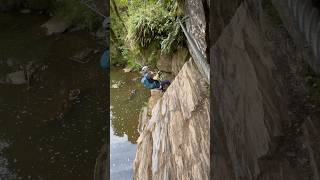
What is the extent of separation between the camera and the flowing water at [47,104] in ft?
3.07

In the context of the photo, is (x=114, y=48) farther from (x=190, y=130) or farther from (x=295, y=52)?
(x=295, y=52)

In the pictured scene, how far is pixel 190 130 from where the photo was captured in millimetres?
2943

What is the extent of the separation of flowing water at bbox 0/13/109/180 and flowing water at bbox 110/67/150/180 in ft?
13.8

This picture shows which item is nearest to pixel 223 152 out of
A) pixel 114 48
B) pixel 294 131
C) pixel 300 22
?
pixel 294 131

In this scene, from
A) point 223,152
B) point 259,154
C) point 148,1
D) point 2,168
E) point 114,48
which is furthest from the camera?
point 114,48

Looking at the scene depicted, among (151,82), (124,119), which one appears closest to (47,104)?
(151,82)

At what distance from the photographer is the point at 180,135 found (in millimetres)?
3057

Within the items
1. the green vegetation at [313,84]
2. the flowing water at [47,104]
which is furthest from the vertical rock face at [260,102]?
the flowing water at [47,104]

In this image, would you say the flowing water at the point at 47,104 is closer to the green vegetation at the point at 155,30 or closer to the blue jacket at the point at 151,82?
the green vegetation at the point at 155,30

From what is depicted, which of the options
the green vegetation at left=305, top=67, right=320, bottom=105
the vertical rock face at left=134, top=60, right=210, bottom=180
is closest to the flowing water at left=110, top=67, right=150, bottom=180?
the vertical rock face at left=134, top=60, right=210, bottom=180

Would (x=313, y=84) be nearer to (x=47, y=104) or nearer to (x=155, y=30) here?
(x=47, y=104)

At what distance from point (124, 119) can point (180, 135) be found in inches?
136

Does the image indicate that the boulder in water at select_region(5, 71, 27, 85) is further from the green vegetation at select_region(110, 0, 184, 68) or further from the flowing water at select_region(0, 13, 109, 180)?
the green vegetation at select_region(110, 0, 184, 68)

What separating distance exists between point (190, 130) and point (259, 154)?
156 centimetres
